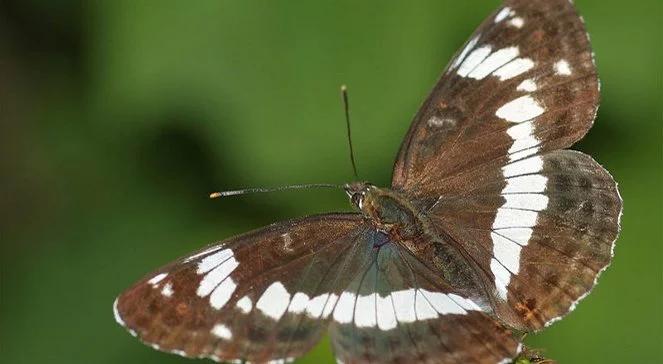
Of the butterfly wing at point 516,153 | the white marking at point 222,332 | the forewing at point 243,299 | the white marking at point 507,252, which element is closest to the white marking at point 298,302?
the forewing at point 243,299

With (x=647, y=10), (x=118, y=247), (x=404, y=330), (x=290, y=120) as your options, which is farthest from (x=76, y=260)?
(x=647, y=10)

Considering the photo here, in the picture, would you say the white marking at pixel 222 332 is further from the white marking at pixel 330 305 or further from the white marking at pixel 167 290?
the white marking at pixel 330 305

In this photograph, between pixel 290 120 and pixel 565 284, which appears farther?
pixel 290 120

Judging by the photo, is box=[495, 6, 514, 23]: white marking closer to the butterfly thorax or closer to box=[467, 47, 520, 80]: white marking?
box=[467, 47, 520, 80]: white marking

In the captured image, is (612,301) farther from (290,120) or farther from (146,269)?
(146,269)

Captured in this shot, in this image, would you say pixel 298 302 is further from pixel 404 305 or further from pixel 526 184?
pixel 526 184

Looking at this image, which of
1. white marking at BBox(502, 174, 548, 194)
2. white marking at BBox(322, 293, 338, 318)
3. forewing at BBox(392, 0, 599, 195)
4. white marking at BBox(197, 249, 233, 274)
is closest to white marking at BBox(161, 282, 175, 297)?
white marking at BBox(197, 249, 233, 274)

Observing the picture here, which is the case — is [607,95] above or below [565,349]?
above
